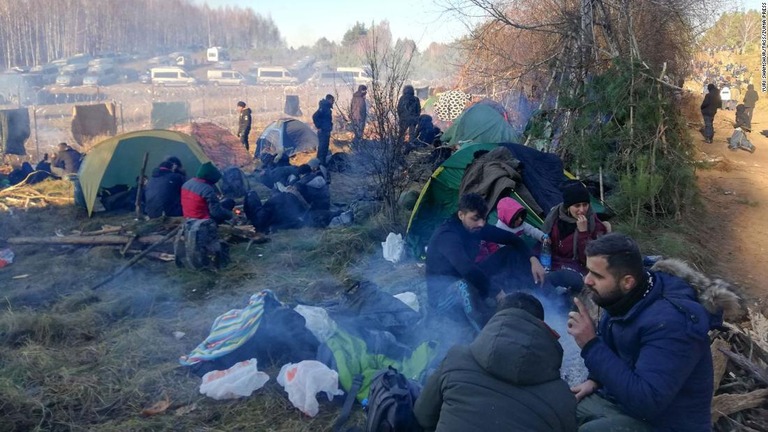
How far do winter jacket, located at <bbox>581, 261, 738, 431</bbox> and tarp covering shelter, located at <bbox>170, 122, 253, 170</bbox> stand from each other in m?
12.1

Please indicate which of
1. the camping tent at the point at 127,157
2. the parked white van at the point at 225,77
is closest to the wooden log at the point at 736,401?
the camping tent at the point at 127,157

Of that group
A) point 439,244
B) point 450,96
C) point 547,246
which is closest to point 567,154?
point 547,246

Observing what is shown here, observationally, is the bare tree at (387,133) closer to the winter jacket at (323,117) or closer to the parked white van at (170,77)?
the winter jacket at (323,117)

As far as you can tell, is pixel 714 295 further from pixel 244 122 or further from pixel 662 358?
pixel 244 122

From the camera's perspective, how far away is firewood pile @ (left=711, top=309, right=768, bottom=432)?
3.57 metres

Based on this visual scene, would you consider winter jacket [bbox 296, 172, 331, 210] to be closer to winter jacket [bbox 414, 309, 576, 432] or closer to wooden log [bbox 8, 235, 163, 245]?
wooden log [bbox 8, 235, 163, 245]

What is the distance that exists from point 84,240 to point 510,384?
7.13 metres

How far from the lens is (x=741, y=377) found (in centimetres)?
394

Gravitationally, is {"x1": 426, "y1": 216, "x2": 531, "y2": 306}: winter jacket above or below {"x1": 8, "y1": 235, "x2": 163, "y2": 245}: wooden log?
above

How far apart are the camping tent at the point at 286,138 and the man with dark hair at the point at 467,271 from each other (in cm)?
1061

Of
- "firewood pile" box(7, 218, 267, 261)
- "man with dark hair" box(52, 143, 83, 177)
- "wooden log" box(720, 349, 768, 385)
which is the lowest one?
"firewood pile" box(7, 218, 267, 261)

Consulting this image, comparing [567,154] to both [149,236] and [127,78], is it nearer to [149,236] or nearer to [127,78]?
[149,236]

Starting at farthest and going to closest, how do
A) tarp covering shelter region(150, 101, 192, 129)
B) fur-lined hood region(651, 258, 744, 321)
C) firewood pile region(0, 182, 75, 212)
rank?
tarp covering shelter region(150, 101, 192, 129), firewood pile region(0, 182, 75, 212), fur-lined hood region(651, 258, 744, 321)

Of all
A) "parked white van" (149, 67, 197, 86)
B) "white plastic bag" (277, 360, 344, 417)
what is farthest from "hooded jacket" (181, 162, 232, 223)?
"parked white van" (149, 67, 197, 86)
